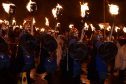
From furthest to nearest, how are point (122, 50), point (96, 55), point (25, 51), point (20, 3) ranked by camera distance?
point (20, 3) → point (122, 50) → point (96, 55) → point (25, 51)

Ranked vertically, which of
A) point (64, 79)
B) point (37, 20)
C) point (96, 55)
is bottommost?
point (64, 79)

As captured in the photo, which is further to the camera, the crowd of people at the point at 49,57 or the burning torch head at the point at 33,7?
the burning torch head at the point at 33,7

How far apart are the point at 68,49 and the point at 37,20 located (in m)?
29.1

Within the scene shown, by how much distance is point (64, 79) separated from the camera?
37.3 ft

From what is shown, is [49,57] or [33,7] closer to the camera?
[33,7]

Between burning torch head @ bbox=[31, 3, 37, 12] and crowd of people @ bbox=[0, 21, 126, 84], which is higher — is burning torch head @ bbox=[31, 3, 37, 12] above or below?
above

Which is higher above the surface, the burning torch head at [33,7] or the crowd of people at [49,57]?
the burning torch head at [33,7]

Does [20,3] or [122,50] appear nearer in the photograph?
[122,50]

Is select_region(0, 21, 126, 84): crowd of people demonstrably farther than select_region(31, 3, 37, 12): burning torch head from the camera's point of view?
No

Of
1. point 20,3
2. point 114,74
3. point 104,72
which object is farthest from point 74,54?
point 20,3

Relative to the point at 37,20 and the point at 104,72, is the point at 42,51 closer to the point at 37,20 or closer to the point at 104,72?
the point at 104,72

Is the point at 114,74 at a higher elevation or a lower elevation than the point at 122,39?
lower

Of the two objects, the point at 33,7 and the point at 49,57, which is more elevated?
the point at 33,7

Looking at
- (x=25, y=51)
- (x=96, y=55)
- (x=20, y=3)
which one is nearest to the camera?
(x=25, y=51)
